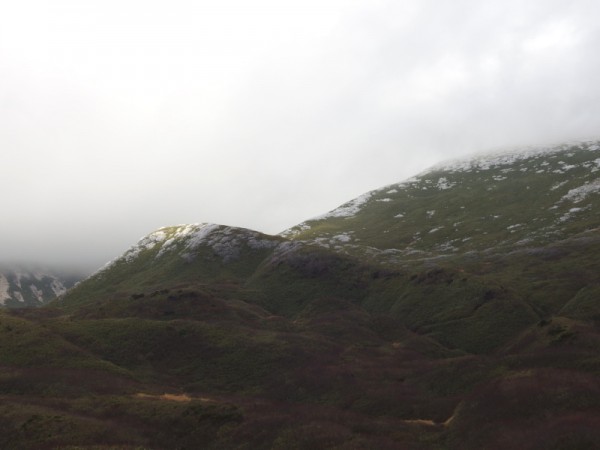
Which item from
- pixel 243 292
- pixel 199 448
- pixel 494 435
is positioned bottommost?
pixel 199 448

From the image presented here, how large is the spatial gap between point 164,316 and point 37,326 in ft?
88.4

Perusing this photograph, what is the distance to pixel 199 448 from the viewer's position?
42.1 m

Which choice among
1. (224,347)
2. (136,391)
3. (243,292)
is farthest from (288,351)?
(243,292)

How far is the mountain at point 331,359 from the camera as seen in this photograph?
4134 centimetres

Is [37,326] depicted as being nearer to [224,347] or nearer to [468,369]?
[224,347]

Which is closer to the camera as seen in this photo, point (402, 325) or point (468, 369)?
point (468, 369)

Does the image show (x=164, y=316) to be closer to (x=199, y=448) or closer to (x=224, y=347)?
(x=224, y=347)

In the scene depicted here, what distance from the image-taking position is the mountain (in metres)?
41.3

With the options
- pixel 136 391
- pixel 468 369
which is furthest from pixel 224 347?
pixel 468 369

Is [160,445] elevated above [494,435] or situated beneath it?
situated beneath

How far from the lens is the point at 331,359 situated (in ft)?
254

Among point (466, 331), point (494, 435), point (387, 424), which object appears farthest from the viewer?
point (466, 331)

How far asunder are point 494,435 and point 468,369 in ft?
84.4

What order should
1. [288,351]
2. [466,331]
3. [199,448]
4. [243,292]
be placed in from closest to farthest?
[199,448] → [288,351] → [466,331] → [243,292]
